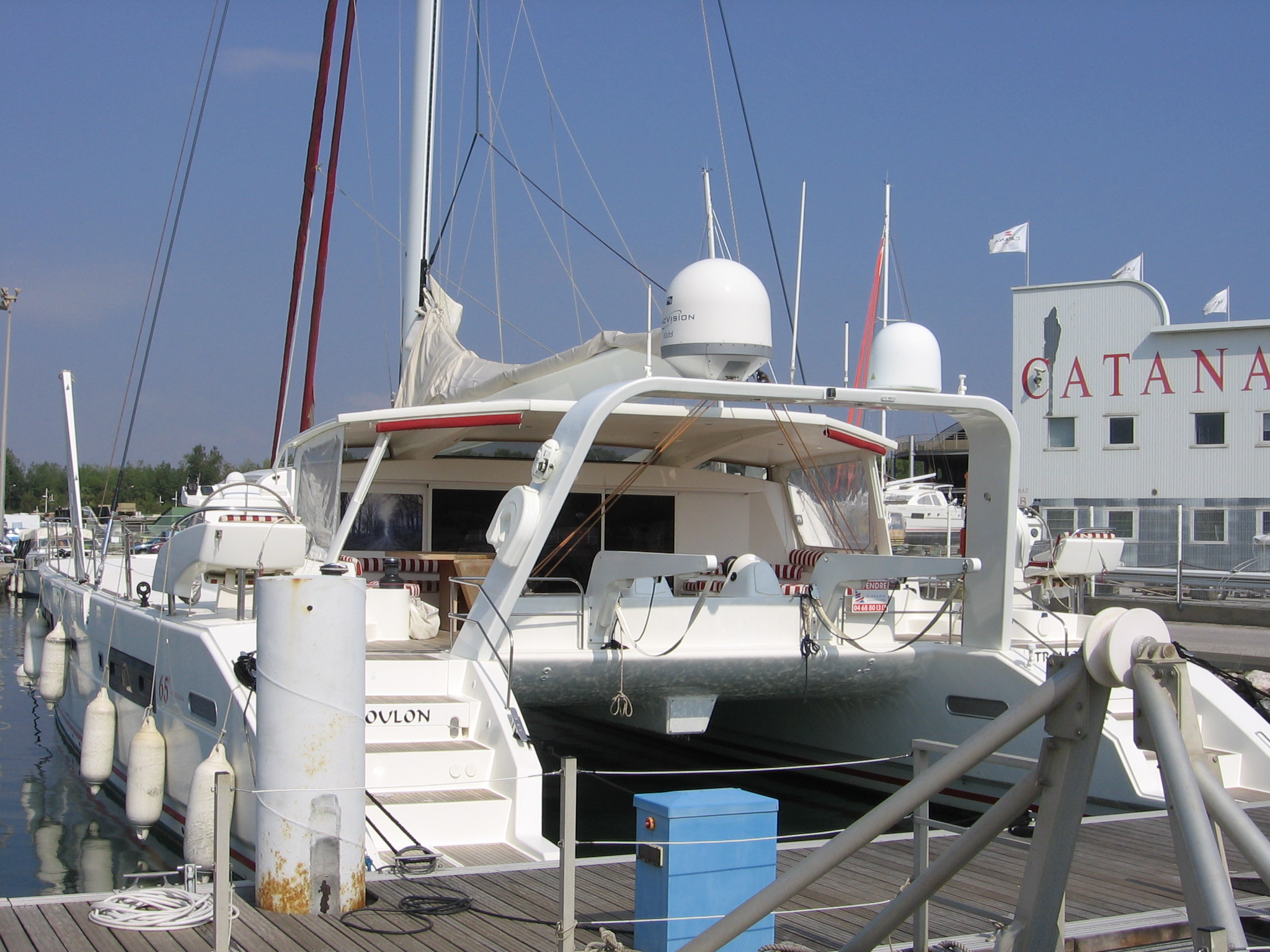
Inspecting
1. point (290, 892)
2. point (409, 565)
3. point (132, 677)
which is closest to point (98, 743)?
point (132, 677)

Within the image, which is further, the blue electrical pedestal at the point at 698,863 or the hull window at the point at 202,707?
the hull window at the point at 202,707

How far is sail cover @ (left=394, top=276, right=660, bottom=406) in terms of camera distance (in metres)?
9.47

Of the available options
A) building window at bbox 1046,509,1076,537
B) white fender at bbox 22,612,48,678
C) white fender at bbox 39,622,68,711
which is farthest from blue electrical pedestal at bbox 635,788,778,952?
building window at bbox 1046,509,1076,537

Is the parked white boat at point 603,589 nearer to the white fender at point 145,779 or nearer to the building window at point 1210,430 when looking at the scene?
the white fender at point 145,779

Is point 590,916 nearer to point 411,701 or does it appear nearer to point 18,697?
point 411,701

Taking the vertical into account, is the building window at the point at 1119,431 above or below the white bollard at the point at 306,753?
above

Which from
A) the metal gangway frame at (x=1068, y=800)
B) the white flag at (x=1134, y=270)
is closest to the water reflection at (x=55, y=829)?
the metal gangway frame at (x=1068, y=800)

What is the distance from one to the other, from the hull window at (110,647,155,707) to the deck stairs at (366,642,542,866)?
2.01 m

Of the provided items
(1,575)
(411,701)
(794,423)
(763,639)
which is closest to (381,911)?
(411,701)

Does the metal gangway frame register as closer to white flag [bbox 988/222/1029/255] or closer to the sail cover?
the sail cover

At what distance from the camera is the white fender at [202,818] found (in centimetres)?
631

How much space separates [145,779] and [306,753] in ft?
11.4

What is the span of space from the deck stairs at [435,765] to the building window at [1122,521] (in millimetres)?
25822

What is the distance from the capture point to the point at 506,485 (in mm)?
11164
